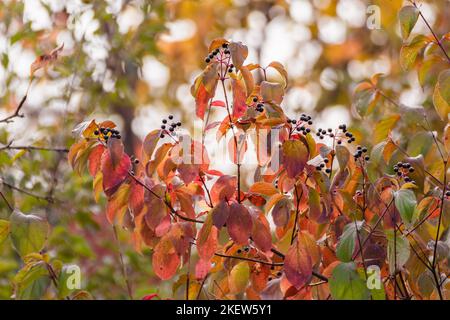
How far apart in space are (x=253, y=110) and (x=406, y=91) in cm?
370

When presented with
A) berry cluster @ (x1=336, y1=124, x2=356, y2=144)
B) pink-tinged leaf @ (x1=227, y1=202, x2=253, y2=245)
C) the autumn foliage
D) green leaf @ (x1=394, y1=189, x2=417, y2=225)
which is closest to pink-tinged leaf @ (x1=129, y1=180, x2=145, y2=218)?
the autumn foliage

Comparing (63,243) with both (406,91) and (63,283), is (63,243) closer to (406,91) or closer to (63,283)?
(63,283)

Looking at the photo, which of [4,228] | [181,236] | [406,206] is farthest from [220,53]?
[4,228]

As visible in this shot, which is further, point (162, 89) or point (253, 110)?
point (162, 89)

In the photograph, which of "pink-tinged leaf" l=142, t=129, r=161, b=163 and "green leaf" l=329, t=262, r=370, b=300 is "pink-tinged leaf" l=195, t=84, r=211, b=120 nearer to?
"pink-tinged leaf" l=142, t=129, r=161, b=163

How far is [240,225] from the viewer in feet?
5.41

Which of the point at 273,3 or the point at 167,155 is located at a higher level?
the point at 273,3

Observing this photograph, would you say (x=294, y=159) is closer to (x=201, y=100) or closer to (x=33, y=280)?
(x=201, y=100)

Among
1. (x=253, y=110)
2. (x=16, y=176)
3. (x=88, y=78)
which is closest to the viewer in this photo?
(x=253, y=110)

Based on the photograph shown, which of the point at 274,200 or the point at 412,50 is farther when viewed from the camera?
the point at 412,50

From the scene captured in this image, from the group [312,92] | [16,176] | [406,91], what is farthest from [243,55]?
[312,92]

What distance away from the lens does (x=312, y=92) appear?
665cm

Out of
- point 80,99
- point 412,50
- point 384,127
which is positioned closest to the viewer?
point 412,50

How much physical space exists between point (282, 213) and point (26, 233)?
586 millimetres
